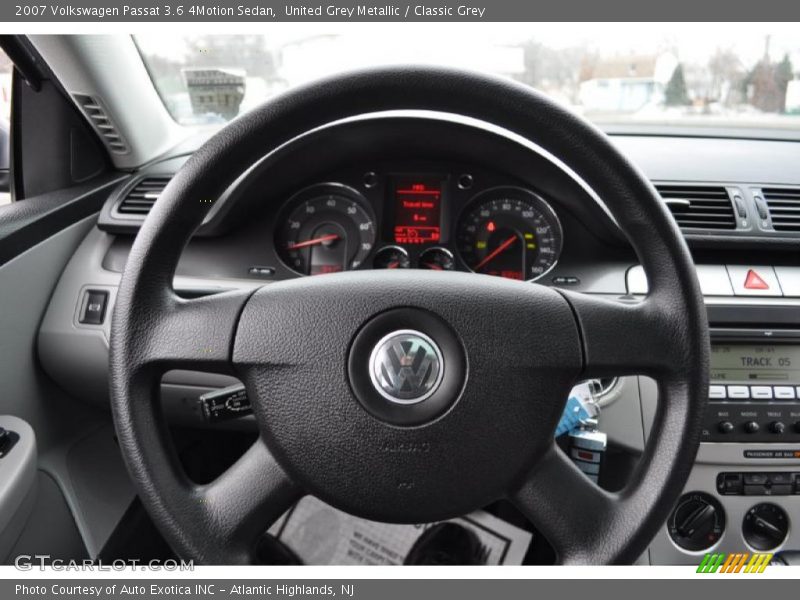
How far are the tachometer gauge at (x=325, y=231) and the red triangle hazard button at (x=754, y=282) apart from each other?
0.86m

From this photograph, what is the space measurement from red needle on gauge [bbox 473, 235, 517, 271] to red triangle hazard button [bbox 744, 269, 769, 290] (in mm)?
518

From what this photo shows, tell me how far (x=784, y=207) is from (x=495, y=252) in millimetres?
665

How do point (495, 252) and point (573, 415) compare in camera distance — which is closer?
point (573, 415)

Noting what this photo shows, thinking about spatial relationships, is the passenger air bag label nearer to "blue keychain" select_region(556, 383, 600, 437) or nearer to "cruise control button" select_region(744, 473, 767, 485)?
"cruise control button" select_region(744, 473, 767, 485)

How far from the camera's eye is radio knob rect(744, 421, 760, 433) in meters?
1.50

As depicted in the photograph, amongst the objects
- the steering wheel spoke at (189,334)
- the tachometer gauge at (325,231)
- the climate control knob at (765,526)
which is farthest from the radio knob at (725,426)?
the steering wheel spoke at (189,334)

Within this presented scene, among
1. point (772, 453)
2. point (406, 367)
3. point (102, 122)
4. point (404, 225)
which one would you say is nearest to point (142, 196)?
point (102, 122)

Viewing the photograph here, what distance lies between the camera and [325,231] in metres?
1.77

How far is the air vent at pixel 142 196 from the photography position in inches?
71.7

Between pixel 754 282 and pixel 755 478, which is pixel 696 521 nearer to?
pixel 755 478

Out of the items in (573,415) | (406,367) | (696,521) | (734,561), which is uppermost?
(406,367)

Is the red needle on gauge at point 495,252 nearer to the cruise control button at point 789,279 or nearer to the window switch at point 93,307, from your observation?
the cruise control button at point 789,279

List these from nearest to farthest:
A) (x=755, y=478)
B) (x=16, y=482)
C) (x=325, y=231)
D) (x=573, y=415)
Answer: (x=573, y=415), (x=16, y=482), (x=755, y=478), (x=325, y=231)

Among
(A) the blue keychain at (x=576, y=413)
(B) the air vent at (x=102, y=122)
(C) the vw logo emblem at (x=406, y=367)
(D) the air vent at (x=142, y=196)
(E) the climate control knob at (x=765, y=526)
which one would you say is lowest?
(E) the climate control knob at (x=765, y=526)
